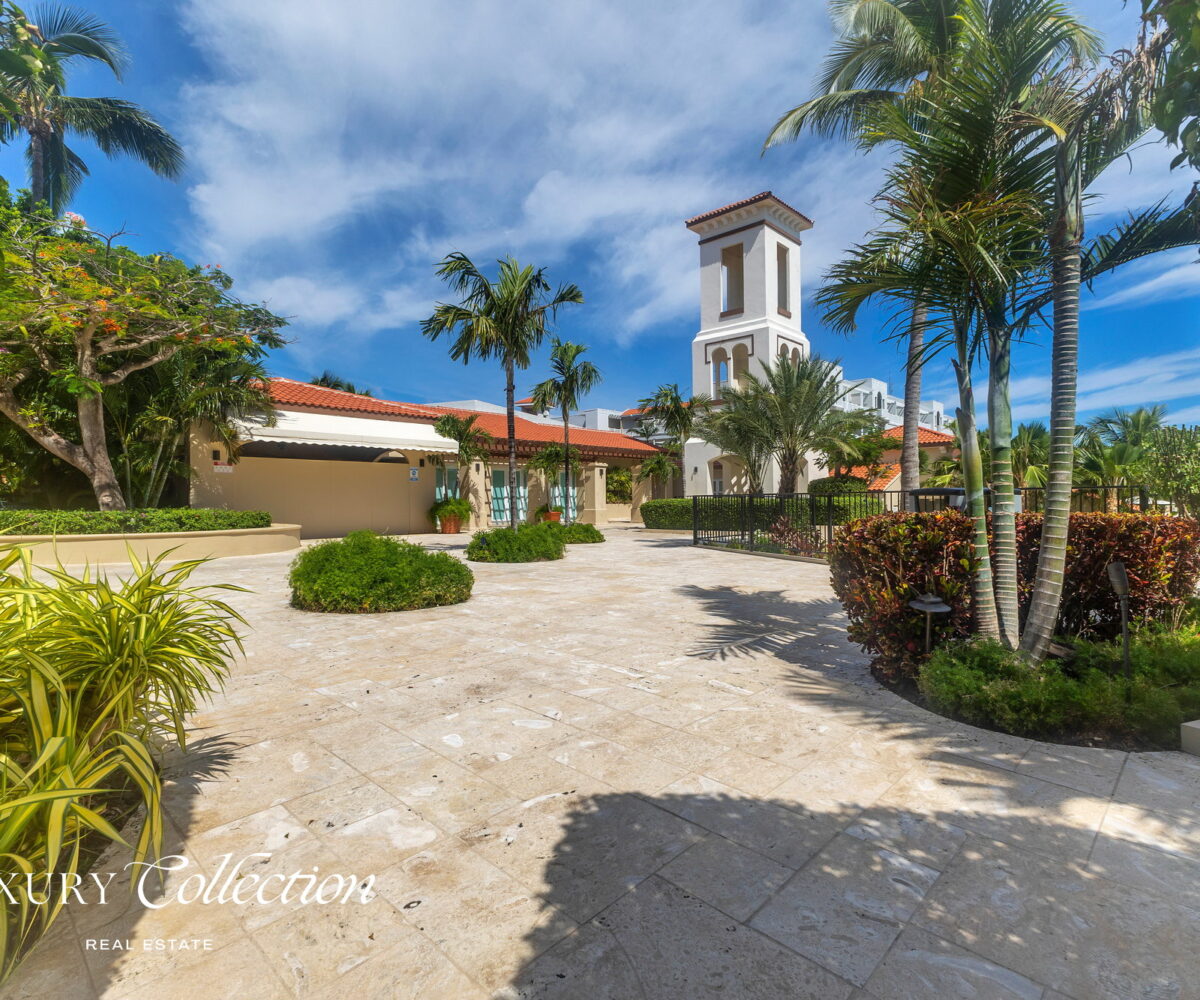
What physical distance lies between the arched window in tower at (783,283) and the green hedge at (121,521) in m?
23.5

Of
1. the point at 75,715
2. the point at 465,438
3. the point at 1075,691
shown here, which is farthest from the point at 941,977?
the point at 465,438

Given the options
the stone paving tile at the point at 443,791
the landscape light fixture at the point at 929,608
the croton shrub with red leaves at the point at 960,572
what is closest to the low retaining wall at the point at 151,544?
the stone paving tile at the point at 443,791

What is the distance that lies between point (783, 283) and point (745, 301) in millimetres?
2542

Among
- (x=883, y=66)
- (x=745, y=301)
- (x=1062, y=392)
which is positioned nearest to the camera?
(x=1062, y=392)

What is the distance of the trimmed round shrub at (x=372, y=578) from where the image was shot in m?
8.12

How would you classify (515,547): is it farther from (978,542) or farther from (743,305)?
(743,305)

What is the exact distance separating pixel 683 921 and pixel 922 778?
1.96 metres

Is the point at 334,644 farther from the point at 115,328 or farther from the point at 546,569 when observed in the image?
the point at 115,328

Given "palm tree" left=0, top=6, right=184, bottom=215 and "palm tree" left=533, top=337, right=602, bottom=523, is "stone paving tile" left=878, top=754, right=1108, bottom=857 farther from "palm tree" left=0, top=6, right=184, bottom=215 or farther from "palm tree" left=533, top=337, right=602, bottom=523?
"palm tree" left=0, top=6, right=184, bottom=215

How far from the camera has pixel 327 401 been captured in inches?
799

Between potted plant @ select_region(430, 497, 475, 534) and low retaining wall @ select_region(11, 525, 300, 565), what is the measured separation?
6661 millimetres

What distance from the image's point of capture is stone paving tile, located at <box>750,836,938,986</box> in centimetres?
209

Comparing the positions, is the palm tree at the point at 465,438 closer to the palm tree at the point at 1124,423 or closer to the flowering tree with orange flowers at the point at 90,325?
the flowering tree with orange flowers at the point at 90,325

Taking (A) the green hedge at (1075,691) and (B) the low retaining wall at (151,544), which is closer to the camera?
(A) the green hedge at (1075,691)
